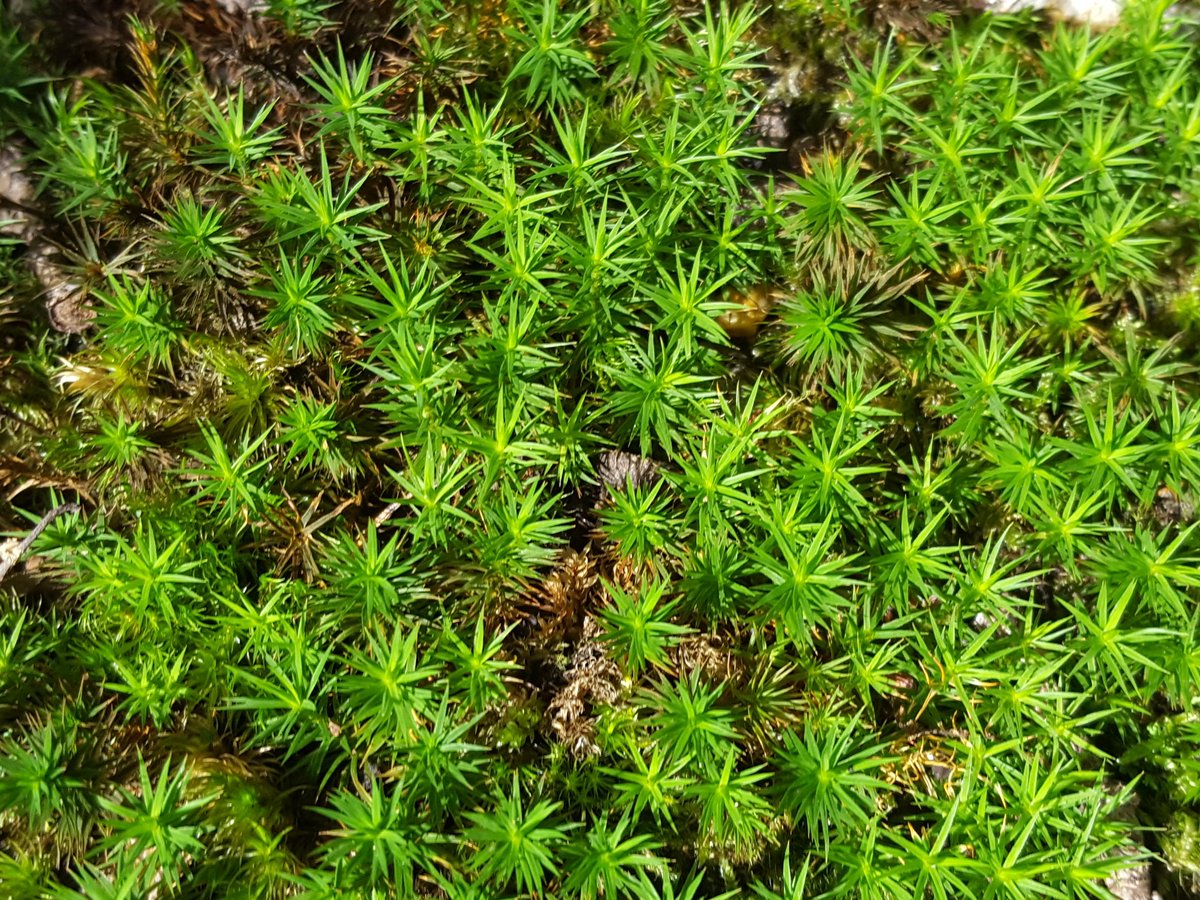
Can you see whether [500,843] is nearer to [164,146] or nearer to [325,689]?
[325,689]

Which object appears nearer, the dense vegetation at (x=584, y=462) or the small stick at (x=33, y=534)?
the dense vegetation at (x=584, y=462)

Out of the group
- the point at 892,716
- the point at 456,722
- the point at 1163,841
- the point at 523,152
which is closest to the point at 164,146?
the point at 523,152

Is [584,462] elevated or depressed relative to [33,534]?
elevated

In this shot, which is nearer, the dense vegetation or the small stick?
the dense vegetation
